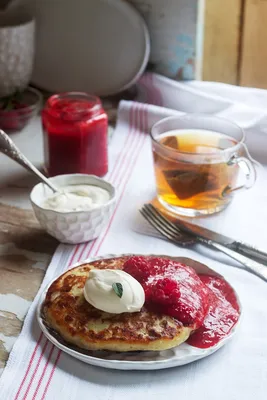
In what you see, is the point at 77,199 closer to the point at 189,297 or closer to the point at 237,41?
the point at 189,297

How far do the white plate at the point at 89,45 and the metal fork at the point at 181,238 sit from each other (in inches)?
18.6

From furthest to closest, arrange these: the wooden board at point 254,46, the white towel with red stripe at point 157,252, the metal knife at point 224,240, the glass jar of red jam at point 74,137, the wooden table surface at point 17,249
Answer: the wooden board at point 254,46 → the glass jar of red jam at point 74,137 → the metal knife at point 224,240 → the wooden table surface at point 17,249 → the white towel with red stripe at point 157,252

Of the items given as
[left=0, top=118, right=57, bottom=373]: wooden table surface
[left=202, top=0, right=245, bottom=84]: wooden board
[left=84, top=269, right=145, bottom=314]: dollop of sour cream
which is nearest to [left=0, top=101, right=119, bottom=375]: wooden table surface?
[left=0, top=118, right=57, bottom=373]: wooden table surface

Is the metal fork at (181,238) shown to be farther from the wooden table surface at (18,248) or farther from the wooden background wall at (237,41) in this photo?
the wooden background wall at (237,41)

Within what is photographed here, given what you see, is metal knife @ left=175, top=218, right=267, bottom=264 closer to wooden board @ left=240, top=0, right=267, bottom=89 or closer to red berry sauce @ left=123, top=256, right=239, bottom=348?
red berry sauce @ left=123, top=256, right=239, bottom=348

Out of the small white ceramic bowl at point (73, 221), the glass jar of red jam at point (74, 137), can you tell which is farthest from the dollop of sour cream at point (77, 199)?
the glass jar of red jam at point (74, 137)

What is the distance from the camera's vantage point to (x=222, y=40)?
1401mm

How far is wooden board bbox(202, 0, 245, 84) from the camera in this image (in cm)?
136

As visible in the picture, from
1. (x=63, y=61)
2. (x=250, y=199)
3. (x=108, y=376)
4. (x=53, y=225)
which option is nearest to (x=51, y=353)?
(x=108, y=376)

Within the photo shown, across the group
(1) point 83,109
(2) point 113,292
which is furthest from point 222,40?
(2) point 113,292

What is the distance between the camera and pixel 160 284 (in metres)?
0.78

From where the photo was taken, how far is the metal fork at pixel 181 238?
2.98ft

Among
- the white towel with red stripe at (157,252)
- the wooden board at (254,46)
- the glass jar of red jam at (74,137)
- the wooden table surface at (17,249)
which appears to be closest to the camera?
the white towel with red stripe at (157,252)

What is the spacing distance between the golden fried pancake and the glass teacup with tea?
309 millimetres
